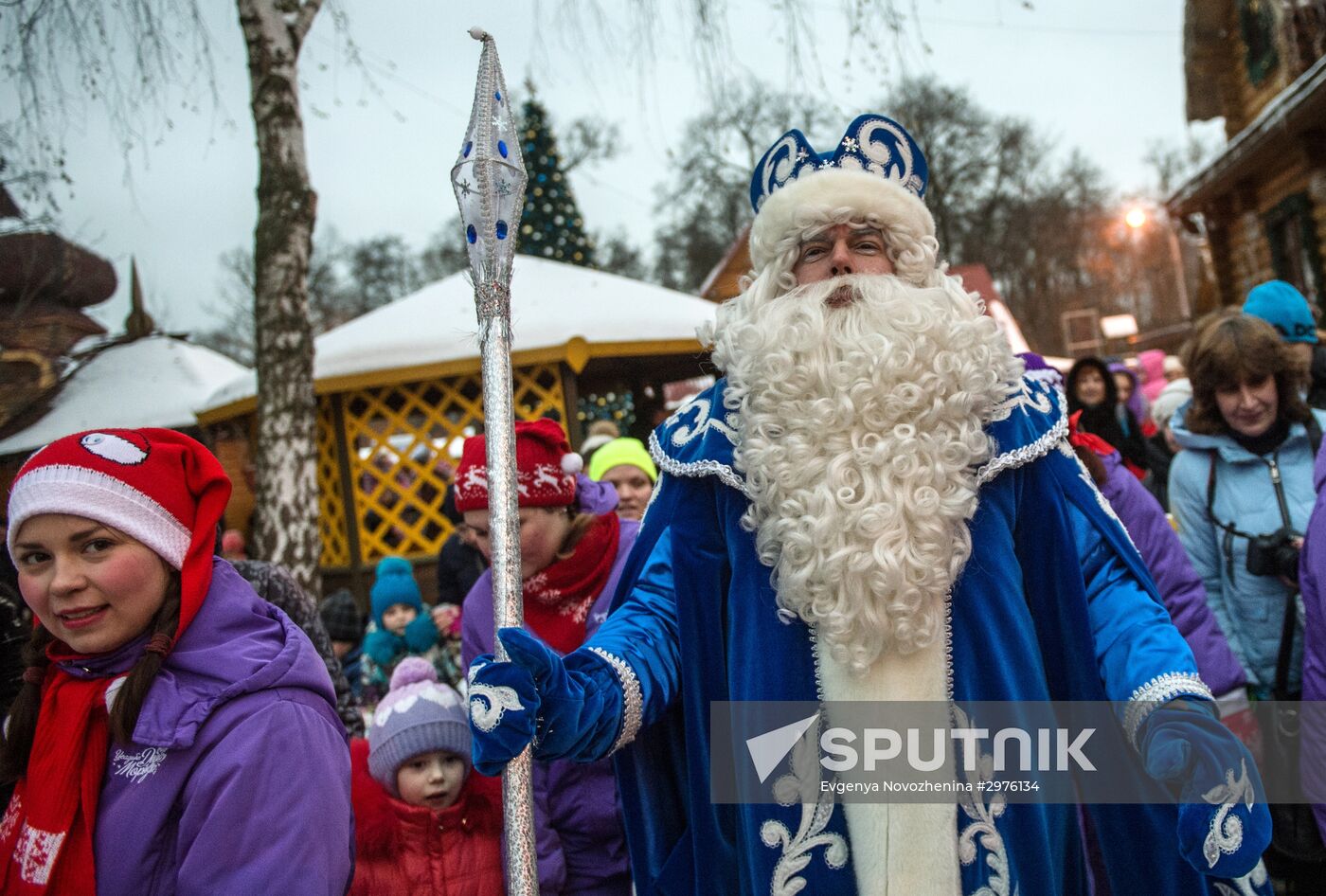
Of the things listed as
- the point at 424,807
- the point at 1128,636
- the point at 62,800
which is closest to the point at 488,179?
the point at 62,800

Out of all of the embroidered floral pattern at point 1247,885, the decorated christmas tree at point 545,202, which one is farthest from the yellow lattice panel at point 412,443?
the embroidered floral pattern at point 1247,885

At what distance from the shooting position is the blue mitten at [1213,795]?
1310 millimetres

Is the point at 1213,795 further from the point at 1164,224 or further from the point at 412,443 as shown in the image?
the point at 1164,224

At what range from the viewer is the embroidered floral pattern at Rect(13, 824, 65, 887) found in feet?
5.04

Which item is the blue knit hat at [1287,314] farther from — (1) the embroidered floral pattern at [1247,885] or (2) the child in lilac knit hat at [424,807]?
(2) the child in lilac knit hat at [424,807]

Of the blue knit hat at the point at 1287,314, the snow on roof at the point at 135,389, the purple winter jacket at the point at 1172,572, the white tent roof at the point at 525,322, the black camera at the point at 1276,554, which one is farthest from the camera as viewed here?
the snow on roof at the point at 135,389

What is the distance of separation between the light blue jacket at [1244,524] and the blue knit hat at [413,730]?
2501mm

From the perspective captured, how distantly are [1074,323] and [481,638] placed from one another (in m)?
28.0

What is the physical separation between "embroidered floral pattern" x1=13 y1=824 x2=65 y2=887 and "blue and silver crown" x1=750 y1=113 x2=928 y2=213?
6.13ft

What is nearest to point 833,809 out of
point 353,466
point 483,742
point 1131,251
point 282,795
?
point 483,742

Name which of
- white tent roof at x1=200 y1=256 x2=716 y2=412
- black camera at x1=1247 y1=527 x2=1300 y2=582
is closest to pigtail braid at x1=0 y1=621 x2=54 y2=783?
black camera at x1=1247 y1=527 x2=1300 y2=582

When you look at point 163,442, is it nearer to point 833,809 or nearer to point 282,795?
point 282,795

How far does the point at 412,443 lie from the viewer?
931 cm

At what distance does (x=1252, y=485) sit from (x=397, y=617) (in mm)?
3536
